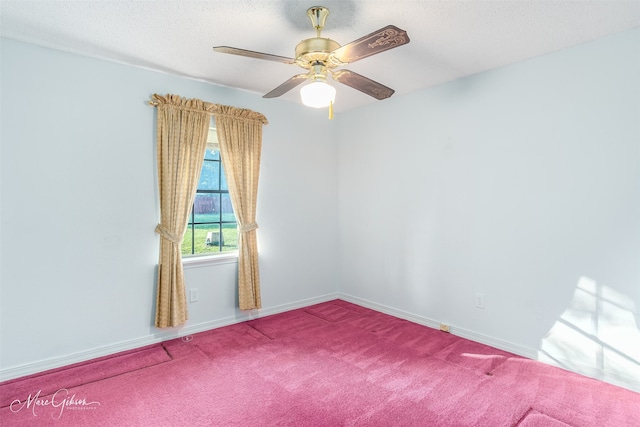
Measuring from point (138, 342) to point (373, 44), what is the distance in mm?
3019

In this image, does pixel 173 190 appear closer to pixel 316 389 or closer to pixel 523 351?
pixel 316 389

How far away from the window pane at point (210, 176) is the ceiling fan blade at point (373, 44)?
202 centimetres

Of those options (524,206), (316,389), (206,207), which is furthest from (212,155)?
(524,206)

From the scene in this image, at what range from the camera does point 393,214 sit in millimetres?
3900

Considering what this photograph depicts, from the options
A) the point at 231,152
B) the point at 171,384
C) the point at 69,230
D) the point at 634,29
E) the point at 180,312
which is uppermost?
the point at 634,29

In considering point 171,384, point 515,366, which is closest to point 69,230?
point 171,384

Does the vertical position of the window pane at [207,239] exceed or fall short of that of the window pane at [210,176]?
it falls short

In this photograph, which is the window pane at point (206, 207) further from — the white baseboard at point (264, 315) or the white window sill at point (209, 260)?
the white baseboard at point (264, 315)

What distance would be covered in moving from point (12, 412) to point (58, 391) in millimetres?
256

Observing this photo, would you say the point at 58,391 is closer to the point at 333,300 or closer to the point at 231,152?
the point at 231,152

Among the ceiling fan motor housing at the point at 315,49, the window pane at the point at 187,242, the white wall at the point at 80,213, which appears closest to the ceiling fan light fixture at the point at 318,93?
the ceiling fan motor housing at the point at 315,49

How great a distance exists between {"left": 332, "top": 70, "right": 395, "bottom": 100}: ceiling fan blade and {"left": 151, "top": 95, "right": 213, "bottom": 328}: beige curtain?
1.62 meters

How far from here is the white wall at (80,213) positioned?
2510mm

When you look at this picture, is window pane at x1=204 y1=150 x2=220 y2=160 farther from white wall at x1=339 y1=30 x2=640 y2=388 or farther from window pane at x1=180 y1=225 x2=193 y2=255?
white wall at x1=339 y1=30 x2=640 y2=388
